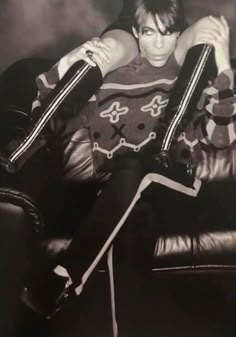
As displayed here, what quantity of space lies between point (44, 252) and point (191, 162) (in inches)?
15.2

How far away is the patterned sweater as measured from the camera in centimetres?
134

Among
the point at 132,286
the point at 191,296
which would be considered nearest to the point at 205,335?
the point at 191,296

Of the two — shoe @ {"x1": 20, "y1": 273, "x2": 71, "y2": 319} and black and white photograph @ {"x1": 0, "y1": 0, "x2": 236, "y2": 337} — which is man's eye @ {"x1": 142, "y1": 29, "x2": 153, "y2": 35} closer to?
black and white photograph @ {"x1": 0, "y1": 0, "x2": 236, "y2": 337}

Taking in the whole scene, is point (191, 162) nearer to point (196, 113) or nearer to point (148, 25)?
point (196, 113)

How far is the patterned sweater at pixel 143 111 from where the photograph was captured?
4.40 ft

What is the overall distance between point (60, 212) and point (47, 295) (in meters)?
0.18

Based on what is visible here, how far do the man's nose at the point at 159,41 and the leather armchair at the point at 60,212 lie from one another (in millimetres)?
234

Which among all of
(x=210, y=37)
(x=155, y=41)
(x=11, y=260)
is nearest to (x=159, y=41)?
(x=155, y=41)

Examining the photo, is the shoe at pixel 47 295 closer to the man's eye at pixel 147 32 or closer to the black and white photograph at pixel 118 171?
the black and white photograph at pixel 118 171

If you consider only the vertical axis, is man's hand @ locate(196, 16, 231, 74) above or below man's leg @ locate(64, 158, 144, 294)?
above

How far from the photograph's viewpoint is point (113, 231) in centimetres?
130

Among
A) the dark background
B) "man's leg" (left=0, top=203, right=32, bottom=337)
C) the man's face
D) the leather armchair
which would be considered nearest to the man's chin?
the man's face

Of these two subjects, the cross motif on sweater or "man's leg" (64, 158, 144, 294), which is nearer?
"man's leg" (64, 158, 144, 294)

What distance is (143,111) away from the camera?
1.38m
